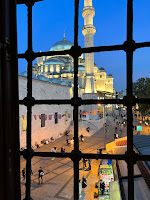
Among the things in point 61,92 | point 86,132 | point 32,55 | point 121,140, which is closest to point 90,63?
point 61,92

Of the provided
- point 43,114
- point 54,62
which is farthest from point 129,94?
point 54,62

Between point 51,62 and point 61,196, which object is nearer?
point 61,196

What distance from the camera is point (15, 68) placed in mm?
1037

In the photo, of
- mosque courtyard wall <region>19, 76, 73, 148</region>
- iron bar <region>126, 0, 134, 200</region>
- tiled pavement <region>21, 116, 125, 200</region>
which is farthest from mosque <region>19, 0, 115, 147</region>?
iron bar <region>126, 0, 134, 200</region>

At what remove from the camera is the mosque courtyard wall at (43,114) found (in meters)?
13.4

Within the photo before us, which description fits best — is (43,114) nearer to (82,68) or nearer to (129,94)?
(129,94)

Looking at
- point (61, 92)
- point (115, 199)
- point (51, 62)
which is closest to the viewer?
point (115, 199)

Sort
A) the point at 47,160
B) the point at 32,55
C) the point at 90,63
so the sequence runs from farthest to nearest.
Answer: the point at 90,63
the point at 47,160
the point at 32,55

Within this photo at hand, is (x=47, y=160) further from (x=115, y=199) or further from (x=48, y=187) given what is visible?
(x=115, y=199)

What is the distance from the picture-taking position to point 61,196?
24.1 feet

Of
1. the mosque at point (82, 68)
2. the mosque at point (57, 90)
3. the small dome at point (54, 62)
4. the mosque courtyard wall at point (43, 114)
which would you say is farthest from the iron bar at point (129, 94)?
the small dome at point (54, 62)

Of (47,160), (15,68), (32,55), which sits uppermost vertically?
(32,55)

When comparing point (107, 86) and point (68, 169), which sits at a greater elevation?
point (107, 86)

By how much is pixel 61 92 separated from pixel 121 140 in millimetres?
11282
